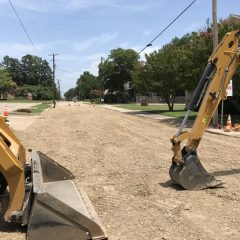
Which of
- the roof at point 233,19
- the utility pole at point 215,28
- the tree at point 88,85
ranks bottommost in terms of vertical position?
the tree at point 88,85

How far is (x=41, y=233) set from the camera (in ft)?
17.7

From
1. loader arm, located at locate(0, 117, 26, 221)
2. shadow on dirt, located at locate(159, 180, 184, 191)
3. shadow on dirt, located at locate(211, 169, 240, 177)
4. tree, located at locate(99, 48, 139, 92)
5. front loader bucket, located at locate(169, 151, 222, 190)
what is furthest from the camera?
tree, located at locate(99, 48, 139, 92)

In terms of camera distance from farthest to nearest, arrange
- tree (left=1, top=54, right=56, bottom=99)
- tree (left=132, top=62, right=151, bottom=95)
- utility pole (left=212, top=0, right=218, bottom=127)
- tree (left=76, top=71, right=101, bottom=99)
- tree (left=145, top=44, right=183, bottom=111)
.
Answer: tree (left=1, top=54, right=56, bottom=99) → tree (left=76, top=71, right=101, bottom=99) → tree (left=132, top=62, right=151, bottom=95) → tree (left=145, top=44, right=183, bottom=111) → utility pole (left=212, top=0, right=218, bottom=127)

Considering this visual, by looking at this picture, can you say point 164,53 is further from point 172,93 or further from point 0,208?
point 0,208

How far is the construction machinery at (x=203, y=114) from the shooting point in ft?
27.1

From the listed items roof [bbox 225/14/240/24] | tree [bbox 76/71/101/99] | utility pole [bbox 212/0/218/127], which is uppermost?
roof [bbox 225/14/240/24]

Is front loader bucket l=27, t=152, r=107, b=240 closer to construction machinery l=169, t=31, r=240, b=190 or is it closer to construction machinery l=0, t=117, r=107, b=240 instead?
construction machinery l=0, t=117, r=107, b=240

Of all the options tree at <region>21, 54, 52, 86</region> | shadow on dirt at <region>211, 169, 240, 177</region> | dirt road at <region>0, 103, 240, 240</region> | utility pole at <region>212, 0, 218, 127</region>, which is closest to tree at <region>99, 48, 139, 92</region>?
tree at <region>21, 54, 52, 86</region>

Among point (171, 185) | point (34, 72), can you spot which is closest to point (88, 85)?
point (34, 72)

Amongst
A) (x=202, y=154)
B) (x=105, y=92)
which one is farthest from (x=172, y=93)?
(x=105, y=92)

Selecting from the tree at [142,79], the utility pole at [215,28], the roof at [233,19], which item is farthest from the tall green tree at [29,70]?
the utility pole at [215,28]

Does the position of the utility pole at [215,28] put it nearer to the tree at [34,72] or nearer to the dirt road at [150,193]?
the dirt road at [150,193]

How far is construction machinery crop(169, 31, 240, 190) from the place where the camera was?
825 centimetres

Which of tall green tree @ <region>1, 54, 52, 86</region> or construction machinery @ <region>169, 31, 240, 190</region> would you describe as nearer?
construction machinery @ <region>169, 31, 240, 190</region>
